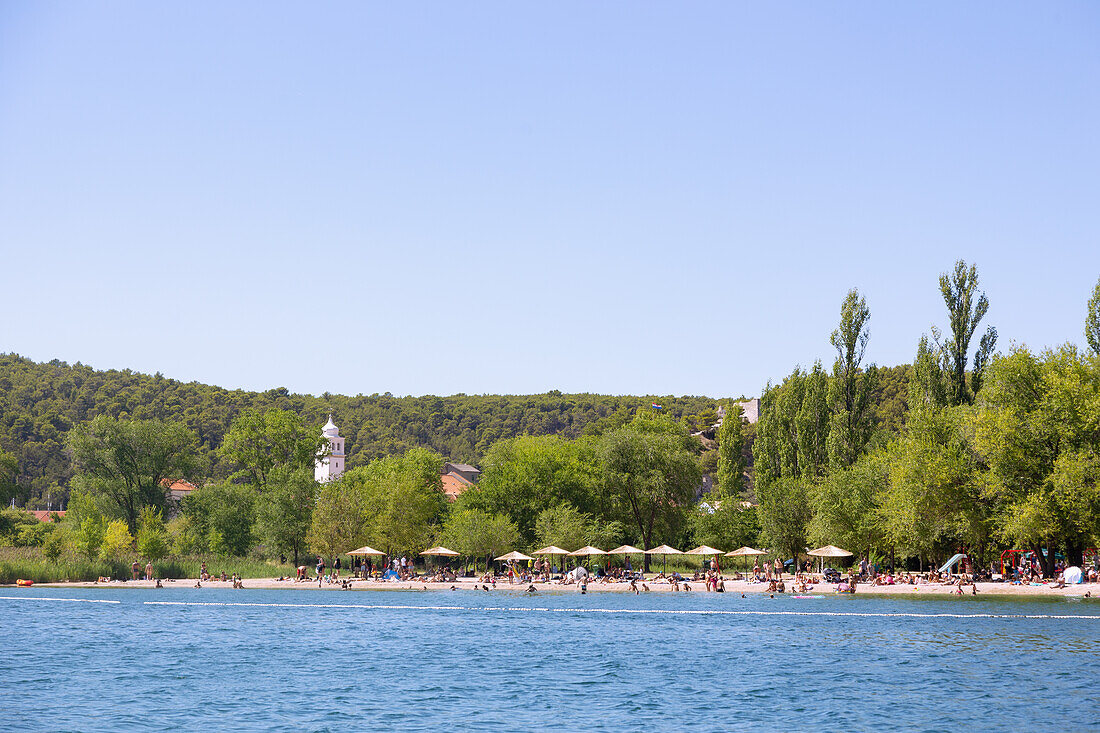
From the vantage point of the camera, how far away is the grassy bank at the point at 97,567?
66250mm

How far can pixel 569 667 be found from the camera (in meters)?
30.2

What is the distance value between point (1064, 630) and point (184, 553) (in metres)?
65.4

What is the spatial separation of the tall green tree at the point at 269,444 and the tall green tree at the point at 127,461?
15.5 ft

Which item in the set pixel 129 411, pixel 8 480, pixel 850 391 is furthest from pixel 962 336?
pixel 129 411

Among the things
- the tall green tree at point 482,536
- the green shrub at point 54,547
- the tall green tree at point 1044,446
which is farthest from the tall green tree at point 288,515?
the tall green tree at point 1044,446

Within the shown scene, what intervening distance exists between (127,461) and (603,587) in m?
46.5

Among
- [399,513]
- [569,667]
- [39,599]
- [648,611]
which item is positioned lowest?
[39,599]

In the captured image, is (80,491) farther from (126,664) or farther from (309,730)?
(309,730)

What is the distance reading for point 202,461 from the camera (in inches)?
3595

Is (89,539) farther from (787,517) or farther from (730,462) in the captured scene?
Result: (730,462)

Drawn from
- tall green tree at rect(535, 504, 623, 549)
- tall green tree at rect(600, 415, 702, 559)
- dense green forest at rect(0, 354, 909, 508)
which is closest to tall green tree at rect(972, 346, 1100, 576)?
tall green tree at rect(600, 415, 702, 559)

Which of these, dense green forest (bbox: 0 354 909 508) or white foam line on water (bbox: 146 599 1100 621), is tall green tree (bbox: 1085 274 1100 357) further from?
dense green forest (bbox: 0 354 909 508)

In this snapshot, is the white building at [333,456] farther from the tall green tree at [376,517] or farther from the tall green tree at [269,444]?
the tall green tree at [376,517]

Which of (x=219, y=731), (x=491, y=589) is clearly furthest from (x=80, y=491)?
(x=219, y=731)
